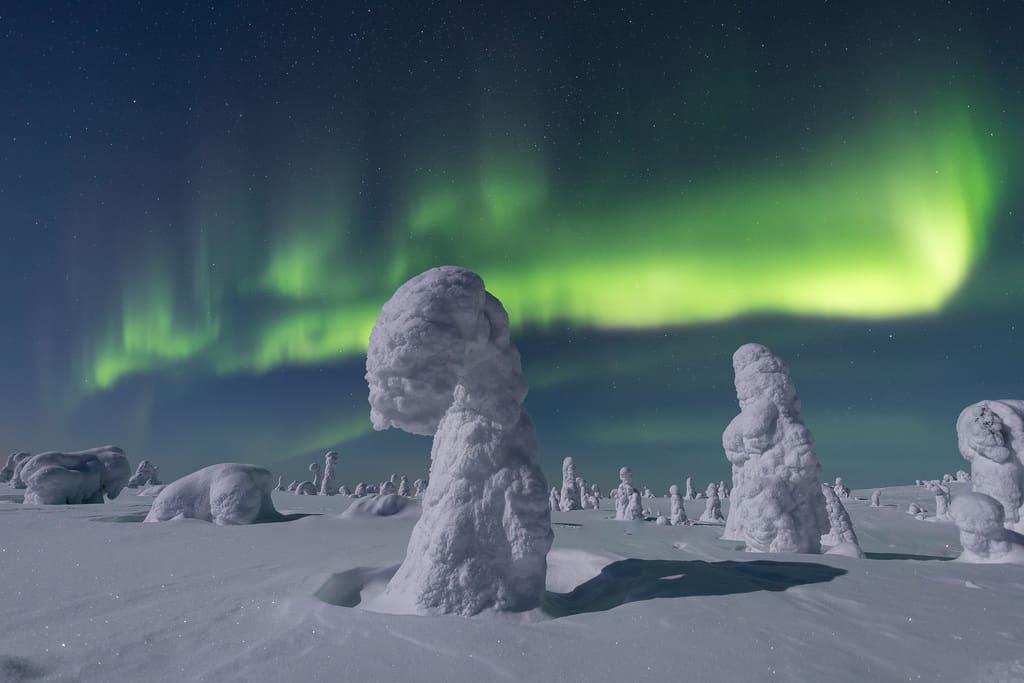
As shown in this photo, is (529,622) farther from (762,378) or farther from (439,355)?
(762,378)

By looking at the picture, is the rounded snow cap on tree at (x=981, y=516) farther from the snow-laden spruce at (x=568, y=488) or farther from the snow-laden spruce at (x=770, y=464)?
the snow-laden spruce at (x=568, y=488)

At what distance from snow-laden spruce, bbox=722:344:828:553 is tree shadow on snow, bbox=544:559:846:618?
3.40m

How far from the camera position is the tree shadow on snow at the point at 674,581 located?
5898 mm

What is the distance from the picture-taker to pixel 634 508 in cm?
2778

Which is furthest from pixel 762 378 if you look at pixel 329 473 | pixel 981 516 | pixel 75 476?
pixel 329 473

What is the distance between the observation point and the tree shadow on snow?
590 centimetres

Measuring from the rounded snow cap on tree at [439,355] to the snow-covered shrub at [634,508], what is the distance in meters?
24.1

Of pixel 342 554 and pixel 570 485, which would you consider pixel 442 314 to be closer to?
pixel 342 554

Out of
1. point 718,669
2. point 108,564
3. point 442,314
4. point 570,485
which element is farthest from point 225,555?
point 570,485

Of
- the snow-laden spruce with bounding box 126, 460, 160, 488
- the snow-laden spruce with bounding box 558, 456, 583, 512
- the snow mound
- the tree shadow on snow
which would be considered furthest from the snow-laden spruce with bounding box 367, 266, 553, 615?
the snow-laden spruce with bounding box 126, 460, 160, 488

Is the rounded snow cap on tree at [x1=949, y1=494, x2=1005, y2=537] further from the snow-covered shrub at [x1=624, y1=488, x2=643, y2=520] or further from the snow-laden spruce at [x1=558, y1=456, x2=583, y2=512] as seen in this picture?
the snow-laden spruce at [x1=558, y1=456, x2=583, y2=512]

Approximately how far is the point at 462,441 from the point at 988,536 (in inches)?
418

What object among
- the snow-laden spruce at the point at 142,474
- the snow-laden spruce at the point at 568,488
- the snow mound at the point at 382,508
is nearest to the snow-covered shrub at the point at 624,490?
the snow-laden spruce at the point at 568,488

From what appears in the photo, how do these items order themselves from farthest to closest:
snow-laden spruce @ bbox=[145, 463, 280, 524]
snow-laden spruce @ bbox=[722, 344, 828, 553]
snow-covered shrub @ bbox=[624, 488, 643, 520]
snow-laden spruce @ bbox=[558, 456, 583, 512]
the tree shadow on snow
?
snow-laden spruce @ bbox=[558, 456, 583, 512], snow-covered shrub @ bbox=[624, 488, 643, 520], snow-laden spruce @ bbox=[145, 463, 280, 524], snow-laden spruce @ bbox=[722, 344, 828, 553], the tree shadow on snow
